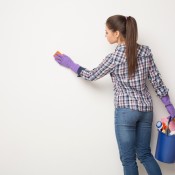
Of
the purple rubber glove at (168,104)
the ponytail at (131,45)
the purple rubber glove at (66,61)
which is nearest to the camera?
the ponytail at (131,45)

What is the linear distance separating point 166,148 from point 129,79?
52 centimetres

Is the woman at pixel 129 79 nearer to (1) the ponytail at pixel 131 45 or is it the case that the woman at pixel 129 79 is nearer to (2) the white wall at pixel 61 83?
(1) the ponytail at pixel 131 45

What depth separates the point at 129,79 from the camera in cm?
178

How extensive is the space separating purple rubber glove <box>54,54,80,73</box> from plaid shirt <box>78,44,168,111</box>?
3 cm

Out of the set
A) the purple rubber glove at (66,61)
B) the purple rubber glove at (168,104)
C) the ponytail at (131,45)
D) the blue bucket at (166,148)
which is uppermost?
the ponytail at (131,45)

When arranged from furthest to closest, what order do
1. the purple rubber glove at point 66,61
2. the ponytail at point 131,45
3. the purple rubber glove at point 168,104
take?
the purple rubber glove at point 168,104 → the purple rubber glove at point 66,61 → the ponytail at point 131,45

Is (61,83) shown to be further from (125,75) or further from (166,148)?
(166,148)

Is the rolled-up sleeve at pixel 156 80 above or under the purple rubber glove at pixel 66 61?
under

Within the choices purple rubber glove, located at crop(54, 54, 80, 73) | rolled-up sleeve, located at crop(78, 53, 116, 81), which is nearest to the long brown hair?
rolled-up sleeve, located at crop(78, 53, 116, 81)

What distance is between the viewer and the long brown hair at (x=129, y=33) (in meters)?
1.72

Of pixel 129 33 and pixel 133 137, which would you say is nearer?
pixel 129 33

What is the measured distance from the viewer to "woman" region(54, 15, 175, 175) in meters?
1.75

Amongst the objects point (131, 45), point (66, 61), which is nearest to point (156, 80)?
point (131, 45)

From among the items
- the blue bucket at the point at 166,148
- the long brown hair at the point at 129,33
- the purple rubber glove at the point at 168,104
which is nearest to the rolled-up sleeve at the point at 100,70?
the long brown hair at the point at 129,33
